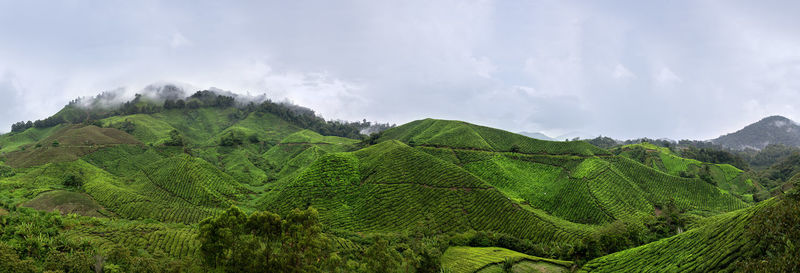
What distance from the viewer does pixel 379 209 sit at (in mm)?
47812

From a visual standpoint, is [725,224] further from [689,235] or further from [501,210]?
[501,210]

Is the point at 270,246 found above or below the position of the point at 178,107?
below

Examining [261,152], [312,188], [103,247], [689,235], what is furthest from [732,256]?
[261,152]

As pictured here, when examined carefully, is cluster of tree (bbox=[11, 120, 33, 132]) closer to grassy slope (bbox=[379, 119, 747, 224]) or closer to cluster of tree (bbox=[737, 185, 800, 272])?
grassy slope (bbox=[379, 119, 747, 224])

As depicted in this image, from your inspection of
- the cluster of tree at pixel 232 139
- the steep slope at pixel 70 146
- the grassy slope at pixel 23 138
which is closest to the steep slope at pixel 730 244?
the steep slope at pixel 70 146

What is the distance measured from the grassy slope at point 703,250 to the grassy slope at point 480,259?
7.26 meters

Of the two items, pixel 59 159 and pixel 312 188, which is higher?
pixel 59 159

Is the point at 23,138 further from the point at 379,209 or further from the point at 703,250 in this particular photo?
the point at 703,250

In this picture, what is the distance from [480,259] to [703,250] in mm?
18363

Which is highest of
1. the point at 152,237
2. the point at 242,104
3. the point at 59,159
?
the point at 242,104

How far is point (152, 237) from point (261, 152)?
8315 cm

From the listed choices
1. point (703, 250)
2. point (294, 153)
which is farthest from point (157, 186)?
point (703, 250)

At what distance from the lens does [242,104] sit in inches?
7052

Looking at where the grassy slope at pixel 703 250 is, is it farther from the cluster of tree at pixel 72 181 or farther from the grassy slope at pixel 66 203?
the cluster of tree at pixel 72 181
